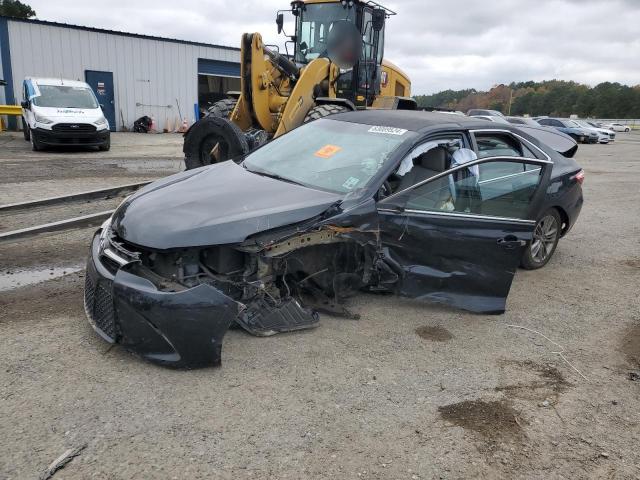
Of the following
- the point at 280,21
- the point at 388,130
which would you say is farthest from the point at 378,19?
the point at 388,130

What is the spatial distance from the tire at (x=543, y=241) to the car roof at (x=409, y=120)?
128 centimetres

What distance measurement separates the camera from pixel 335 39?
994 cm

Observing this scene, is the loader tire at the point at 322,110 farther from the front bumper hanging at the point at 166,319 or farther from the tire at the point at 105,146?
the tire at the point at 105,146

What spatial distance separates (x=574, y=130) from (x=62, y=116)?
92.5 ft

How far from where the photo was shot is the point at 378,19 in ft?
32.9

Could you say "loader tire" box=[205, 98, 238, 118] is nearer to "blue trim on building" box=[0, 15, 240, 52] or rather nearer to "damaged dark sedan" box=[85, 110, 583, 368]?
"damaged dark sedan" box=[85, 110, 583, 368]

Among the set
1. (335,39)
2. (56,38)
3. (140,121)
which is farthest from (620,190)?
(56,38)

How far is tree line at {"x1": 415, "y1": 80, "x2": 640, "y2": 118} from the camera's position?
244ft

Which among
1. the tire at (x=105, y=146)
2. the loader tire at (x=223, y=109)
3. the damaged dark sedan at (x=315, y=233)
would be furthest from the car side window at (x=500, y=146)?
the tire at (x=105, y=146)

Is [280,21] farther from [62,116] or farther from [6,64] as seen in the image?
[6,64]

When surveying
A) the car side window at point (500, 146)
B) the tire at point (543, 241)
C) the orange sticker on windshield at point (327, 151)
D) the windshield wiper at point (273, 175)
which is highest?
the car side window at point (500, 146)

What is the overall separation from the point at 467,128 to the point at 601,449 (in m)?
2.80

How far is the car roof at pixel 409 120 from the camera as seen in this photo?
14.2 ft

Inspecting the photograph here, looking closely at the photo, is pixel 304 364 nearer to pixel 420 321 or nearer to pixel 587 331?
pixel 420 321
